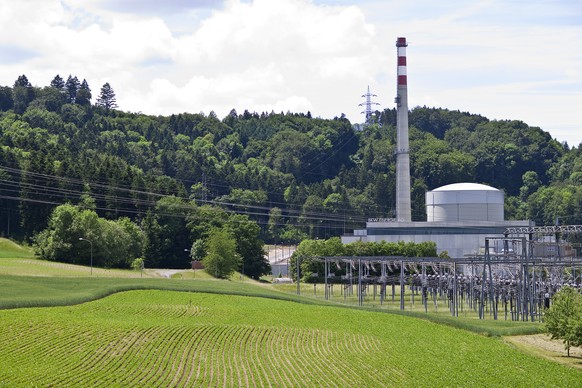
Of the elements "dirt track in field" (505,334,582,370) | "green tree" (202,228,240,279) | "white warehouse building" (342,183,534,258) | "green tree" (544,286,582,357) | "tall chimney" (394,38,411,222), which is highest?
"tall chimney" (394,38,411,222)

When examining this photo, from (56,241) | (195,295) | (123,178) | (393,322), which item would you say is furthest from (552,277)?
(123,178)

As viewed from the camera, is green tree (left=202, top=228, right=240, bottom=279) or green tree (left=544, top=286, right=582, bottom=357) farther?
green tree (left=202, top=228, right=240, bottom=279)

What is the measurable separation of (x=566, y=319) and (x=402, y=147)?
359 ft

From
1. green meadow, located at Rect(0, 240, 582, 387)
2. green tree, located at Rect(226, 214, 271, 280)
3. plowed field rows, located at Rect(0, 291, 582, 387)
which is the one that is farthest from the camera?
green tree, located at Rect(226, 214, 271, 280)

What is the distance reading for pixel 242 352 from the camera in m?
57.9

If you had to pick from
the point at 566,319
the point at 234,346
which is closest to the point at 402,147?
the point at 566,319

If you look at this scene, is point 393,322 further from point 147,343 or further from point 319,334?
point 147,343

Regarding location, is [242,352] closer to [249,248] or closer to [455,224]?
[249,248]

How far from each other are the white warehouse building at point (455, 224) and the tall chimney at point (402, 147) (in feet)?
11.0

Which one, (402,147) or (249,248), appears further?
(402,147)

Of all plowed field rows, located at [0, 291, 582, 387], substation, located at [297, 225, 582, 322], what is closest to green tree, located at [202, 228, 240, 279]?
substation, located at [297, 225, 582, 322]

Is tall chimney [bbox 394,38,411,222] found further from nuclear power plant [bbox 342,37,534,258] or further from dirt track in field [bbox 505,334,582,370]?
dirt track in field [bbox 505,334,582,370]

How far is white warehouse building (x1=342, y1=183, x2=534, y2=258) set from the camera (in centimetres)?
16175

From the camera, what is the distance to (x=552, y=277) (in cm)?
10156
